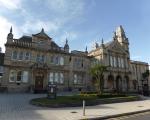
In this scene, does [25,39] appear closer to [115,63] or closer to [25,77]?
[25,77]

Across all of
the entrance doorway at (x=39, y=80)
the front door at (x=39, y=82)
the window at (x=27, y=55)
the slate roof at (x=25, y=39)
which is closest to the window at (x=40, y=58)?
the window at (x=27, y=55)

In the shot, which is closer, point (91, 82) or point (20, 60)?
point (20, 60)

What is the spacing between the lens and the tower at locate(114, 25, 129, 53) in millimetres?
53406

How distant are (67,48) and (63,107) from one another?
81.6 ft

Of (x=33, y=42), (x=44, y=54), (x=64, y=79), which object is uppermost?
(x=33, y=42)

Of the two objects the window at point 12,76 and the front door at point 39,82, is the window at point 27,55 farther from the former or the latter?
the front door at point 39,82

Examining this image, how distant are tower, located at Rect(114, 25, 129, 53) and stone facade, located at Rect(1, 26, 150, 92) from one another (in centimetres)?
255

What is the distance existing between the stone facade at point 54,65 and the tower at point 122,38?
8.37 ft

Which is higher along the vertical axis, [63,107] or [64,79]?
[64,79]

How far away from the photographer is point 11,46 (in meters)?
33.4

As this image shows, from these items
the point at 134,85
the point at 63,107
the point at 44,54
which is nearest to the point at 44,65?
the point at 44,54

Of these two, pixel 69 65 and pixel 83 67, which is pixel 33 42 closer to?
pixel 69 65

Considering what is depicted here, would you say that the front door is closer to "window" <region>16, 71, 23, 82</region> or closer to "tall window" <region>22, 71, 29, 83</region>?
"tall window" <region>22, 71, 29, 83</region>

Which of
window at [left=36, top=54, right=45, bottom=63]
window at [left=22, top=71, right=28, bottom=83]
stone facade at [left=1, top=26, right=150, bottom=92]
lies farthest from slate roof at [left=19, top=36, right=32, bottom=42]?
window at [left=22, top=71, right=28, bottom=83]
